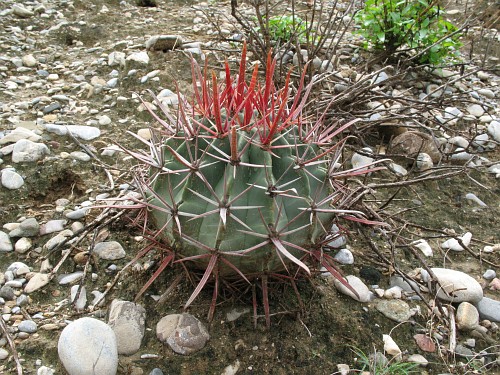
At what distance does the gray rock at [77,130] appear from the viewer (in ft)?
9.30

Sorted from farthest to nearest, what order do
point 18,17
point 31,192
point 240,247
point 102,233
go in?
point 18,17
point 31,192
point 102,233
point 240,247

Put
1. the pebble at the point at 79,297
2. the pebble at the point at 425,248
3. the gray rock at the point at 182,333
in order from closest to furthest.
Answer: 1. the gray rock at the point at 182,333
2. the pebble at the point at 79,297
3. the pebble at the point at 425,248

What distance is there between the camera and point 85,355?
1.64 metres

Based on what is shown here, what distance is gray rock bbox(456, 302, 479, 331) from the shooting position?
1993 millimetres

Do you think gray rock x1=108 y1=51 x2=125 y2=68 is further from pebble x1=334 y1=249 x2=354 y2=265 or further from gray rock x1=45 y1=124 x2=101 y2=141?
pebble x1=334 y1=249 x2=354 y2=265

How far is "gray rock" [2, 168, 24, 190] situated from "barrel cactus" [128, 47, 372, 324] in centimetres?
110

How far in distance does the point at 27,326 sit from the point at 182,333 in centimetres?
56

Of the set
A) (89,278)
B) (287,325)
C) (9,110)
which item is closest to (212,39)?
(9,110)

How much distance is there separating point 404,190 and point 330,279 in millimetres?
924

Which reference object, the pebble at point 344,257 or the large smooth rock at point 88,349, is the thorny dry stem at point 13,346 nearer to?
the large smooth rock at point 88,349

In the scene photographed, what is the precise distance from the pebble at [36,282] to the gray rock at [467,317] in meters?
1.66

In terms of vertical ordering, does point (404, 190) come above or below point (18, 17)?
below

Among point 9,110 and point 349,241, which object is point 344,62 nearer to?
point 349,241

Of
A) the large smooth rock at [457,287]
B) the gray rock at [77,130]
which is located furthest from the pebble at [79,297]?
the large smooth rock at [457,287]
